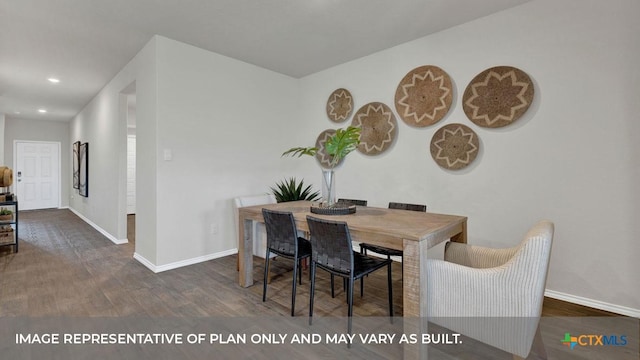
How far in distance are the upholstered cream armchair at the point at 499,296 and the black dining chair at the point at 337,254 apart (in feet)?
1.53

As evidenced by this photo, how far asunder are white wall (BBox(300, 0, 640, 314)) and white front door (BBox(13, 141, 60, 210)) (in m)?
9.50

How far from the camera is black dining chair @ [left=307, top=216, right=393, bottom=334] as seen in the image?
182cm

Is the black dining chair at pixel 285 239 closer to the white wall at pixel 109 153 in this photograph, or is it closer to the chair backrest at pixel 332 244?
the chair backrest at pixel 332 244

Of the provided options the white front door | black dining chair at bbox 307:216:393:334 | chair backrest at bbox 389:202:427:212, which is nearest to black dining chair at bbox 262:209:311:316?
black dining chair at bbox 307:216:393:334

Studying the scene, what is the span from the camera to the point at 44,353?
→ 1714 millimetres

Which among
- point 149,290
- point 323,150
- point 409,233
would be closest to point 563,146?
point 409,233

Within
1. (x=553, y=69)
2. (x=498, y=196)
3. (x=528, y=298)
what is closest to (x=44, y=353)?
(x=528, y=298)

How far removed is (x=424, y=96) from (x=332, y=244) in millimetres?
2079

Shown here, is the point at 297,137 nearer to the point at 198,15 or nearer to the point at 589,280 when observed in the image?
the point at 198,15

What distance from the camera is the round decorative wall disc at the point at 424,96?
2.99m

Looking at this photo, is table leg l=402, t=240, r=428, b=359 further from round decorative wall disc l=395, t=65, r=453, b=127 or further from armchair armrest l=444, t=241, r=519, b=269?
round decorative wall disc l=395, t=65, r=453, b=127

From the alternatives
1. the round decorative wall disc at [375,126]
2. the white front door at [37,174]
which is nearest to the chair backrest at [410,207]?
the round decorative wall disc at [375,126]

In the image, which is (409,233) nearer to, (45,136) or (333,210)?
(333,210)

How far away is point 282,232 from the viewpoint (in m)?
2.27
